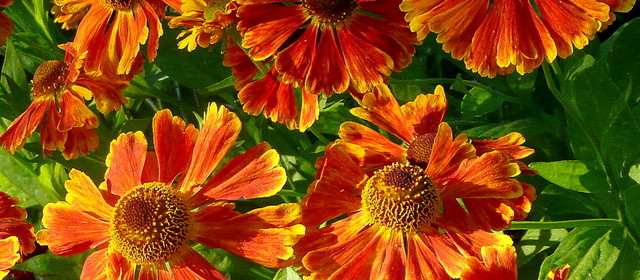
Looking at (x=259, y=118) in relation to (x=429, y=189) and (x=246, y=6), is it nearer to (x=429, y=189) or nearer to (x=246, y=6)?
(x=246, y=6)

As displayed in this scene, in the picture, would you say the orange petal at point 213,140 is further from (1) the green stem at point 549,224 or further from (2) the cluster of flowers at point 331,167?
(1) the green stem at point 549,224

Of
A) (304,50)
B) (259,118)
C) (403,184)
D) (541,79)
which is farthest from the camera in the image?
(541,79)

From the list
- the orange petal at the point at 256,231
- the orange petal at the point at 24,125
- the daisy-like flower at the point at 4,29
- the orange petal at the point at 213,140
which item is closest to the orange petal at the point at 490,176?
the orange petal at the point at 256,231

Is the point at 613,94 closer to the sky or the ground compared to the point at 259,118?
closer to the sky

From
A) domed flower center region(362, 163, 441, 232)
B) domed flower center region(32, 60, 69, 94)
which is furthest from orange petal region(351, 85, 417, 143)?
domed flower center region(32, 60, 69, 94)

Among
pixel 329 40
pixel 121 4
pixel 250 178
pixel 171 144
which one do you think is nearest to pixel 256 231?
pixel 250 178

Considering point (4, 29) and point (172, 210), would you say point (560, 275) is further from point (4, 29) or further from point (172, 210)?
point (4, 29)

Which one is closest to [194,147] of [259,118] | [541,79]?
[259,118]
